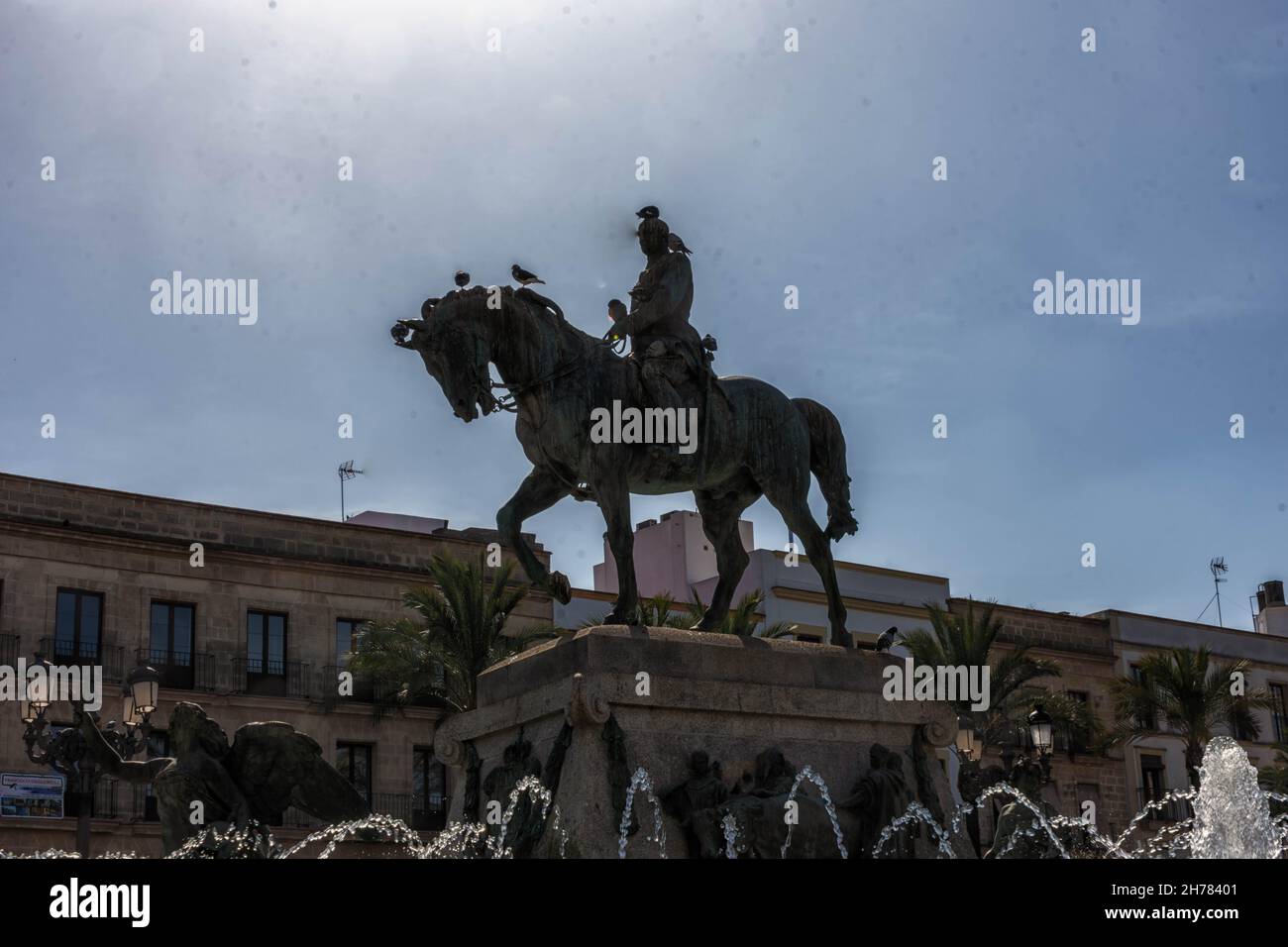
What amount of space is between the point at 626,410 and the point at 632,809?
2918mm

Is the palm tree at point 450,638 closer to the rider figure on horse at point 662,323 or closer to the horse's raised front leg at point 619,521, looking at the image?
the rider figure on horse at point 662,323

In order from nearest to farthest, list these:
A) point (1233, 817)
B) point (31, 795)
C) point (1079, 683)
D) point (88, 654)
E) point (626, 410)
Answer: point (626, 410) < point (1233, 817) < point (31, 795) < point (88, 654) < point (1079, 683)

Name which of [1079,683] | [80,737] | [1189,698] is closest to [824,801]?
[80,737]

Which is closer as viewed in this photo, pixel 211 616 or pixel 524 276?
pixel 524 276

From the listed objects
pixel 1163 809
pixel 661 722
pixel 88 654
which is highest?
pixel 88 654

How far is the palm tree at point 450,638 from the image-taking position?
36.2m

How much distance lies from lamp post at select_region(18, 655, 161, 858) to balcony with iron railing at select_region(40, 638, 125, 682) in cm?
1919

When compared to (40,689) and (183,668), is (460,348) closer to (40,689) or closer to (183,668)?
(40,689)

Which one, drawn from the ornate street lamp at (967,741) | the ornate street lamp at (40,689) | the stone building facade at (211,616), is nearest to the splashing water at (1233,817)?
the ornate street lamp at (967,741)

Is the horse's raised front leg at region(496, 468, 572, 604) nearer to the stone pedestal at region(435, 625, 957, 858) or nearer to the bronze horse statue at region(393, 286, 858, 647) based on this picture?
the bronze horse statue at region(393, 286, 858, 647)

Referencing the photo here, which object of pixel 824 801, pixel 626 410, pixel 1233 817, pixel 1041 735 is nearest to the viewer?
pixel 824 801

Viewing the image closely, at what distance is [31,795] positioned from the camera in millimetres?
38219
